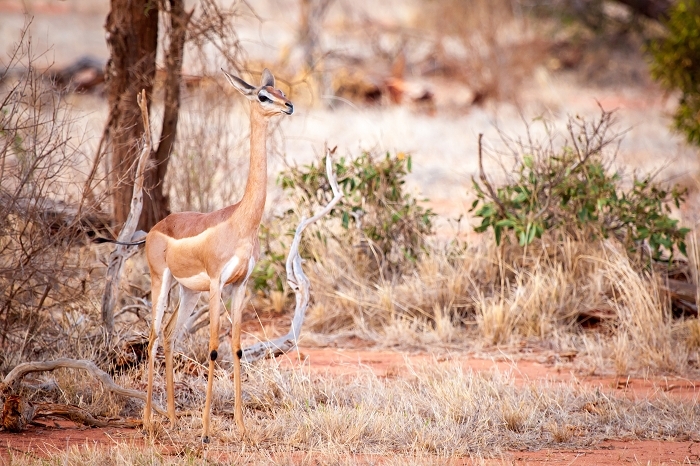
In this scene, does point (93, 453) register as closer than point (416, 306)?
Yes

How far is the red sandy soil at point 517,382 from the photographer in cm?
395

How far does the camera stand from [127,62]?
6598 millimetres

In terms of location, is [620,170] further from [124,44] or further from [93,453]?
[93,453]

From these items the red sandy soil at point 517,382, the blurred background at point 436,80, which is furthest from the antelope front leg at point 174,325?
the blurred background at point 436,80

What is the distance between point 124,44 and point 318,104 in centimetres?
913

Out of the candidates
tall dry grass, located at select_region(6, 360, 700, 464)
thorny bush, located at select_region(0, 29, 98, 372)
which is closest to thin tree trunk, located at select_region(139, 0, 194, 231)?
thorny bush, located at select_region(0, 29, 98, 372)

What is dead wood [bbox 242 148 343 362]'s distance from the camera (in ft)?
15.2

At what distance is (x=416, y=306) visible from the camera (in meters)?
6.69

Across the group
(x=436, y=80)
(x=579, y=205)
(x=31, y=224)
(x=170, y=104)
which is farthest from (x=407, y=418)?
(x=436, y=80)

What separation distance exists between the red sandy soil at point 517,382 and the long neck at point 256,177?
3.88ft

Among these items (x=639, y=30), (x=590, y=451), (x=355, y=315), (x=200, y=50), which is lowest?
(x=590, y=451)

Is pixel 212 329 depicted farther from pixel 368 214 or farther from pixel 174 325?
pixel 368 214

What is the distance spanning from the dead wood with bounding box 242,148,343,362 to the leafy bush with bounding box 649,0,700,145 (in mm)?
6964

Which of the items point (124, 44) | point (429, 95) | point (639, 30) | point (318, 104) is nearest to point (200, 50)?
point (124, 44)
